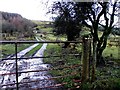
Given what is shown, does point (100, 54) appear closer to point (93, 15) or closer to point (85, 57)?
point (93, 15)

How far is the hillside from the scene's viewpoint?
17.8ft

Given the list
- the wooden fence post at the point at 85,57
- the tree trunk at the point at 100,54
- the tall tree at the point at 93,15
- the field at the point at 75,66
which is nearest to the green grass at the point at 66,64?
the field at the point at 75,66

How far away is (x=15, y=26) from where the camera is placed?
19.3 feet

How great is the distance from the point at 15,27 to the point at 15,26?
0.19 ft

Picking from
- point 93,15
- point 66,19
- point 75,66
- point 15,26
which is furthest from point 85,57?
point 66,19

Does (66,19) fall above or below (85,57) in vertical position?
above

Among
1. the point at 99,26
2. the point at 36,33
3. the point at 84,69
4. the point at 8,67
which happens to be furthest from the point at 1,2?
the point at 99,26

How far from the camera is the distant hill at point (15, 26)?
5500 millimetres

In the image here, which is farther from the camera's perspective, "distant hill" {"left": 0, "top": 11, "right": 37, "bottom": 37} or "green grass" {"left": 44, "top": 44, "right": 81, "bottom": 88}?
"distant hill" {"left": 0, "top": 11, "right": 37, "bottom": 37}

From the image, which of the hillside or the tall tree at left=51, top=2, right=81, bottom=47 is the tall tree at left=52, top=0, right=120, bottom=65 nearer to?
the tall tree at left=51, top=2, right=81, bottom=47

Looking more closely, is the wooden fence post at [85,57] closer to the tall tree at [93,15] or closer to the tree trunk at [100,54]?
the tall tree at [93,15]

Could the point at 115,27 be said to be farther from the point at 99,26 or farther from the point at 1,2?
the point at 1,2

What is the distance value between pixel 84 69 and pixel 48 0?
6048mm

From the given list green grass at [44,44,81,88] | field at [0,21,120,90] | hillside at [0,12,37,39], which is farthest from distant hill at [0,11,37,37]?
green grass at [44,44,81,88]
